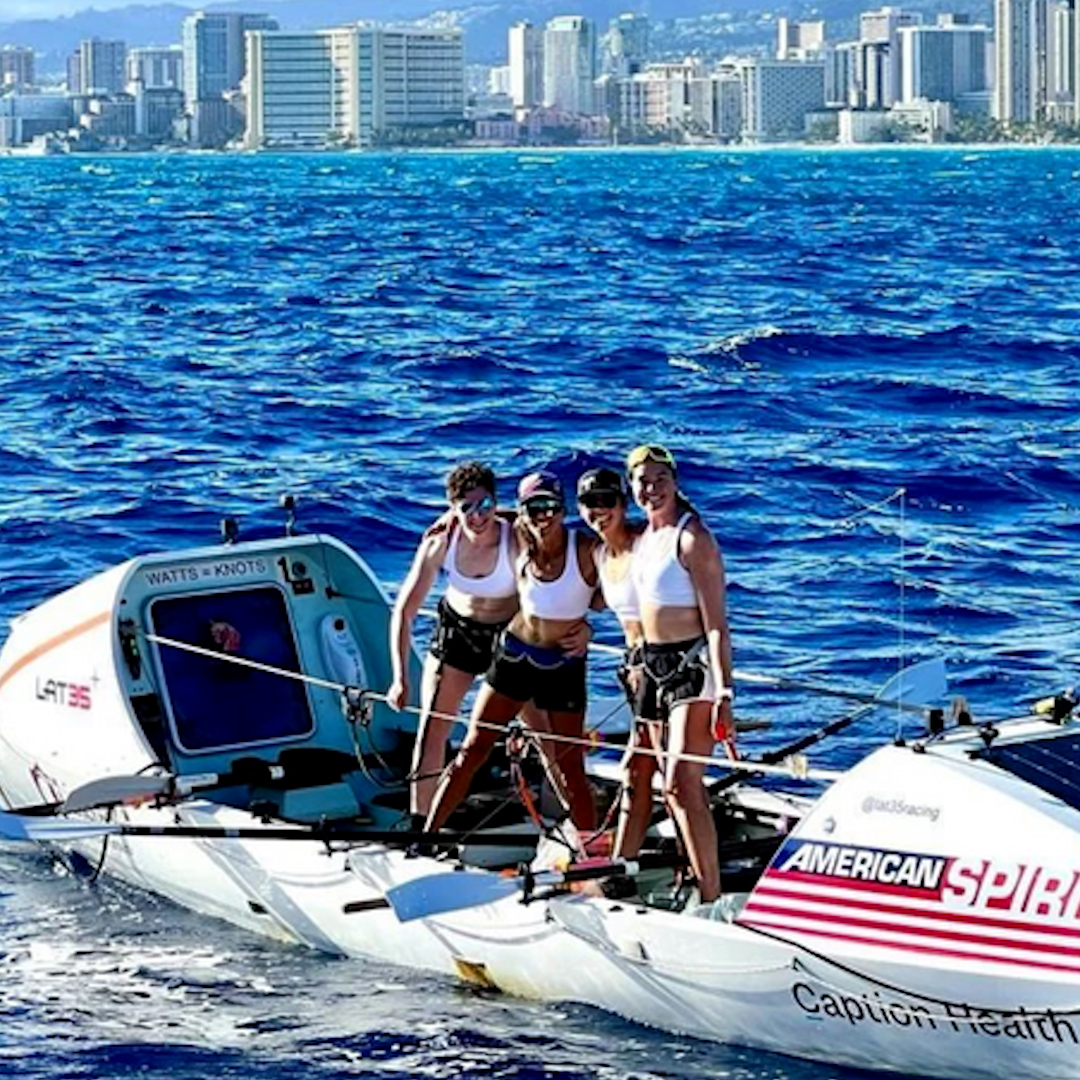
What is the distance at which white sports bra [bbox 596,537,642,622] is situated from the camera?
1326cm

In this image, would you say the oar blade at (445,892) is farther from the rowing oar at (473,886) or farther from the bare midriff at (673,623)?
the bare midriff at (673,623)

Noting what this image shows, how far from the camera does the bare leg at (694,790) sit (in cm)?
1316

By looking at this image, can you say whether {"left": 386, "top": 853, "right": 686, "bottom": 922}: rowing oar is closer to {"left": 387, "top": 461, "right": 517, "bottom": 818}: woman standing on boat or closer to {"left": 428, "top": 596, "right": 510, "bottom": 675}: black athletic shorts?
{"left": 387, "top": 461, "right": 517, "bottom": 818}: woman standing on boat

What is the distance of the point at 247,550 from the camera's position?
16.6m

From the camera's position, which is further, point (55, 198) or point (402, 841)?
point (55, 198)

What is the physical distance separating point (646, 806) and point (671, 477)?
1.60 m

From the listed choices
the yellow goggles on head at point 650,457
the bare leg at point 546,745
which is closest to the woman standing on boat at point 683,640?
the yellow goggles on head at point 650,457

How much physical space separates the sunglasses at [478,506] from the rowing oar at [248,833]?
1.46m

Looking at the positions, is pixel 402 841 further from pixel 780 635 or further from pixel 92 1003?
pixel 780 635

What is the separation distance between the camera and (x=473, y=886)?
13531 mm

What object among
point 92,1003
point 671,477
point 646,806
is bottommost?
point 92,1003

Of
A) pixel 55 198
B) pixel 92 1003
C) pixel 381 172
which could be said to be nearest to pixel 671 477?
pixel 92 1003

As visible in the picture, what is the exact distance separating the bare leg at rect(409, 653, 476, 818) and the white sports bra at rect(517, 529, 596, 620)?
0.85 meters

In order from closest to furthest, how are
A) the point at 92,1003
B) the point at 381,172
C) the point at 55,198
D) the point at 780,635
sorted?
1. the point at 92,1003
2. the point at 780,635
3. the point at 55,198
4. the point at 381,172
